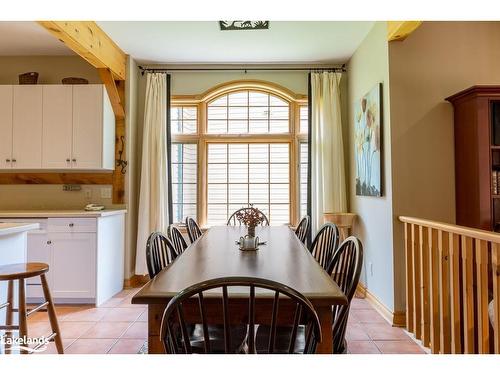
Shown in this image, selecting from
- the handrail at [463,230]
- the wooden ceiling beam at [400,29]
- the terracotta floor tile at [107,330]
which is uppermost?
the wooden ceiling beam at [400,29]

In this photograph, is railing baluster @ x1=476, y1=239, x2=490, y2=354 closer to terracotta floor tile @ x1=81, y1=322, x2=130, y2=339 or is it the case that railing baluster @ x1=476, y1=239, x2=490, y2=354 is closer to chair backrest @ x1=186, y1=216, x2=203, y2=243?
chair backrest @ x1=186, y1=216, x2=203, y2=243

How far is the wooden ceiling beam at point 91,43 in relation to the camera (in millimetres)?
2799

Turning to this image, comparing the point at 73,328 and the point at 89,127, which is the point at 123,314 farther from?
the point at 89,127

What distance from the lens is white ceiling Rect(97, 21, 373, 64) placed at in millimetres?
3373

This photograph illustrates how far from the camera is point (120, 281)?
155 inches

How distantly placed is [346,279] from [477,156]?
5.74 feet

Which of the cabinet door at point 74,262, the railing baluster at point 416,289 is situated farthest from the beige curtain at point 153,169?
the railing baluster at point 416,289

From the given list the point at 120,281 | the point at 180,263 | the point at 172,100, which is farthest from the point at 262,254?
the point at 172,100

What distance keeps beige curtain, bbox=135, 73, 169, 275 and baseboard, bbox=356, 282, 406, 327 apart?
2467 millimetres

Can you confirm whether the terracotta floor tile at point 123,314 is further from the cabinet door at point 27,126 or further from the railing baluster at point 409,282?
the railing baluster at point 409,282

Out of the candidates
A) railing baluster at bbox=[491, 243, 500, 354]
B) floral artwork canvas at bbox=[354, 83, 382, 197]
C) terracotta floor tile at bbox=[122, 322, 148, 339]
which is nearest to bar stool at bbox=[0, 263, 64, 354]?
terracotta floor tile at bbox=[122, 322, 148, 339]

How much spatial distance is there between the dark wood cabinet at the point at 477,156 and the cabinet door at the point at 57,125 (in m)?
3.87
